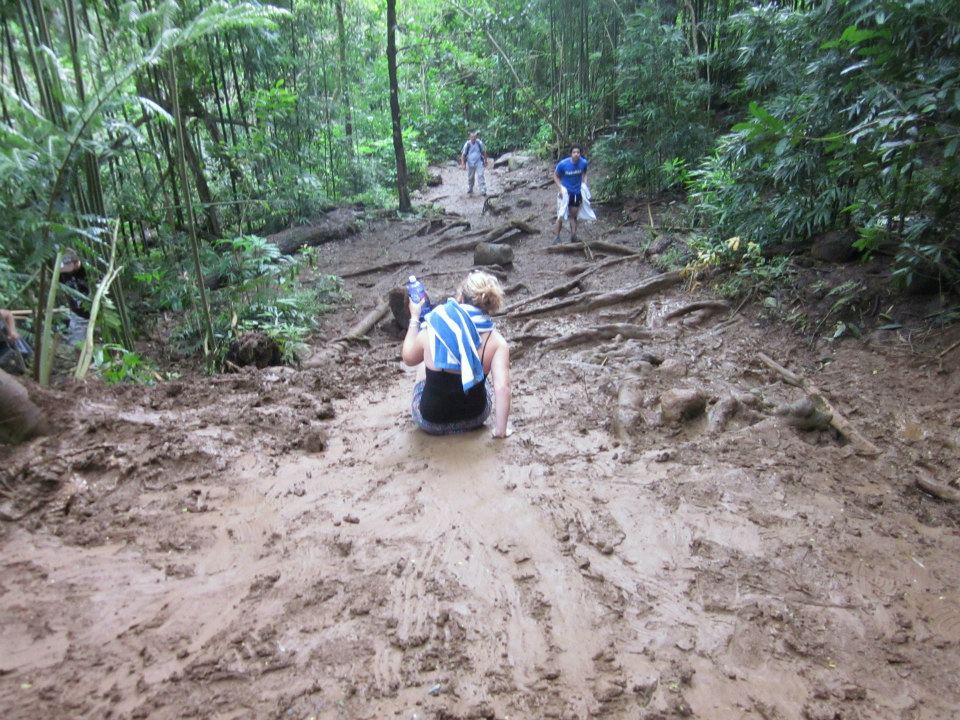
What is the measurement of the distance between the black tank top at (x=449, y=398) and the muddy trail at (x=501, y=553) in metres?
0.20

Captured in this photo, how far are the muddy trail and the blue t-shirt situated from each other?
608 cm

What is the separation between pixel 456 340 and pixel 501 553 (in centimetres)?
157

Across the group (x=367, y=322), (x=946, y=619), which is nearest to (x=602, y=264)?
(x=367, y=322)

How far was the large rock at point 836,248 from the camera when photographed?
21.3ft

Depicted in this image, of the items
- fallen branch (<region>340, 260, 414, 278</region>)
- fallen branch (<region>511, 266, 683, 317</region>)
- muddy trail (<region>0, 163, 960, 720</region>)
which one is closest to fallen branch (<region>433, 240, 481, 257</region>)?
fallen branch (<region>340, 260, 414, 278</region>)

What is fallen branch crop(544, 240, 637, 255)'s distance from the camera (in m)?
10.1

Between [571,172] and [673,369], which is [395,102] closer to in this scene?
[571,172]

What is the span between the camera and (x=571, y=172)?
34.2 ft

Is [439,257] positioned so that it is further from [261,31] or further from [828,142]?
[828,142]

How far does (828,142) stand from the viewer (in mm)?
5734

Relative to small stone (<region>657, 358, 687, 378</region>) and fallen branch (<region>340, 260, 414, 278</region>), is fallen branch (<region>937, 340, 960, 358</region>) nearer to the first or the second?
small stone (<region>657, 358, 687, 378</region>)

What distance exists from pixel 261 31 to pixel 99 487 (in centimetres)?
880

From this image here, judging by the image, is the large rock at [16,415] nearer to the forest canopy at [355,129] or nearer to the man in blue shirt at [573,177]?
the forest canopy at [355,129]

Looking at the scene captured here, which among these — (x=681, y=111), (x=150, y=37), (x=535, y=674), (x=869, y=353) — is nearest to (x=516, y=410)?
(x=535, y=674)
